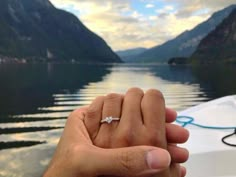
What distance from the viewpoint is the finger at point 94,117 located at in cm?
154

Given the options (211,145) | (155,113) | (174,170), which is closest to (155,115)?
(155,113)

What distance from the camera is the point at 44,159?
18516mm

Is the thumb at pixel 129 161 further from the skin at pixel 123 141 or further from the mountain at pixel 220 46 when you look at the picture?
the mountain at pixel 220 46

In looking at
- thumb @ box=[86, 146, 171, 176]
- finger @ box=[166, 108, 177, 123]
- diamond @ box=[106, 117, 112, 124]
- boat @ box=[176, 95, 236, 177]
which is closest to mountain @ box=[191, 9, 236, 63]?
boat @ box=[176, 95, 236, 177]

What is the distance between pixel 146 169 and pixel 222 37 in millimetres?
162514

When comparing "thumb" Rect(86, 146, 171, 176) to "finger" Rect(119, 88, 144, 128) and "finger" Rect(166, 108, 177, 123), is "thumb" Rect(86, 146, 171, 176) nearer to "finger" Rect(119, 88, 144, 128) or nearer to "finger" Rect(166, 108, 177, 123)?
"finger" Rect(119, 88, 144, 128)

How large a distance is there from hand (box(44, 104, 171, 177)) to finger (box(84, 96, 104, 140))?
0.02m

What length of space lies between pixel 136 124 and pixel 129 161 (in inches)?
6.2

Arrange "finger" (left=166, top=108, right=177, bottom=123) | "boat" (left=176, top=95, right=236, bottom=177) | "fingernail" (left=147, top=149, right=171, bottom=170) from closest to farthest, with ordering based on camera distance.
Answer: "fingernail" (left=147, top=149, right=171, bottom=170) < "finger" (left=166, top=108, right=177, bottom=123) < "boat" (left=176, top=95, right=236, bottom=177)

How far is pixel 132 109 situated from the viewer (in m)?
1.48

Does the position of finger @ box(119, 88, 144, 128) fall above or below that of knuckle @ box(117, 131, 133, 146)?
above

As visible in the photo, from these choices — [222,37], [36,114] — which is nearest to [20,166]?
[36,114]

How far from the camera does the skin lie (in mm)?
1316

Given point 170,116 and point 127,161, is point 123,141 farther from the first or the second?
point 170,116
